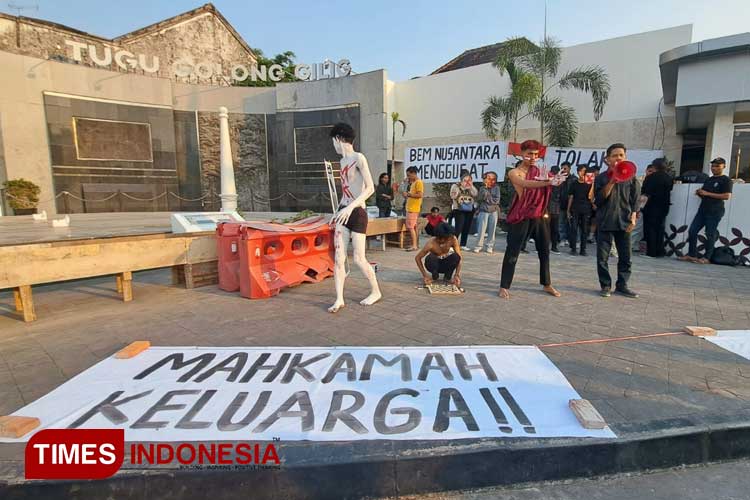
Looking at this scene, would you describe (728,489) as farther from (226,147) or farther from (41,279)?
(226,147)

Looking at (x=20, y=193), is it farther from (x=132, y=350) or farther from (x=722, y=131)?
(x=722, y=131)

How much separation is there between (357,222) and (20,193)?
18.1 meters

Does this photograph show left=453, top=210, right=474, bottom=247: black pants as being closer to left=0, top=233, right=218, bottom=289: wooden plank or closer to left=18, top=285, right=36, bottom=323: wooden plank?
left=0, top=233, right=218, bottom=289: wooden plank

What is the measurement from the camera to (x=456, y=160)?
32.7ft

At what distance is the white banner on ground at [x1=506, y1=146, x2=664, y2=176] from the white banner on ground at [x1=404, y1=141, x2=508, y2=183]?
6.12 ft

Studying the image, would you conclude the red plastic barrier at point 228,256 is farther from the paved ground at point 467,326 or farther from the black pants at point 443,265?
the black pants at point 443,265

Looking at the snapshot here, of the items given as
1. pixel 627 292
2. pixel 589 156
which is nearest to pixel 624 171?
pixel 627 292

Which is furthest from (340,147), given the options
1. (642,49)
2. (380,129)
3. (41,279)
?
(380,129)

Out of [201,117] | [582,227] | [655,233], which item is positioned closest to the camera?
[655,233]

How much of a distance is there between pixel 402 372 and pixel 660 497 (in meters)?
1.64

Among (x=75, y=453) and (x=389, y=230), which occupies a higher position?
(x=389, y=230)

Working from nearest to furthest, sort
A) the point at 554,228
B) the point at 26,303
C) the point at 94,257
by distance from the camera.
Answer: the point at 26,303, the point at 94,257, the point at 554,228

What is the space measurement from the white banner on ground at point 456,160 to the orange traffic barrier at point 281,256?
4.88 metres

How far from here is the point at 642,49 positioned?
1288 centimetres
